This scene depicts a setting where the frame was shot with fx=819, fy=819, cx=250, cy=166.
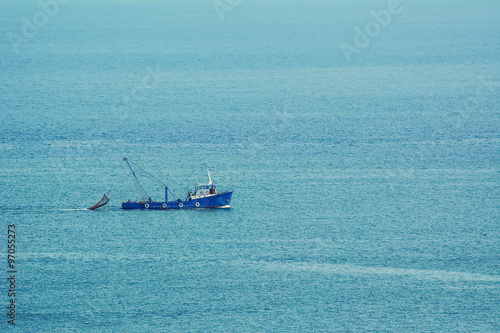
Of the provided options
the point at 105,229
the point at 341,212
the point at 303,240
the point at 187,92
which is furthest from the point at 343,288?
the point at 187,92

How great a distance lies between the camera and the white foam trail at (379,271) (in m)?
96.8

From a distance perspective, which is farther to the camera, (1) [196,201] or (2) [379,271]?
(1) [196,201]

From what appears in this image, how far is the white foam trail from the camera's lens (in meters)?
96.8

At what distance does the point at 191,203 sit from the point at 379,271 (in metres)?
31.1

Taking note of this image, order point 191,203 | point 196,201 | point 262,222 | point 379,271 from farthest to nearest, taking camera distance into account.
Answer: point 191,203 < point 196,201 < point 262,222 < point 379,271

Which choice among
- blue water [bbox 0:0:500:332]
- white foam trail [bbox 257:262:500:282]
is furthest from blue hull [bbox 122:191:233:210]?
white foam trail [bbox 257:262:500:282]

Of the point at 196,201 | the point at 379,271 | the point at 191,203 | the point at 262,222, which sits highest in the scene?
the point at 196,201

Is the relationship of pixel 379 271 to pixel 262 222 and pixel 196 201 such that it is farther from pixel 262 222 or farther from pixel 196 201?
pixel 196 201

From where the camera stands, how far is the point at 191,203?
384ft

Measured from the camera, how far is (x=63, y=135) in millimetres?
153125

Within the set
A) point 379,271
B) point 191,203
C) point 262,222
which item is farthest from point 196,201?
point 379,271

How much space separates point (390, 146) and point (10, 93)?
98.1 metres

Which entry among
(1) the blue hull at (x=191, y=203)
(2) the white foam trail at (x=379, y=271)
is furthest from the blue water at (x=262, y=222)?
(1) the blue hull at (x=191, y=203)

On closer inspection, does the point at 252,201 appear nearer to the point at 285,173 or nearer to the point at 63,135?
the point at 285,173
